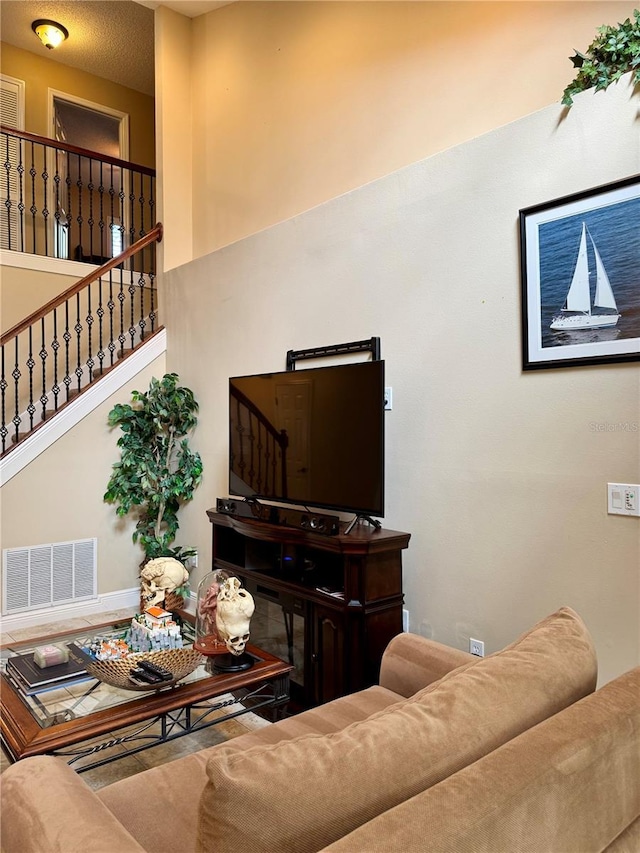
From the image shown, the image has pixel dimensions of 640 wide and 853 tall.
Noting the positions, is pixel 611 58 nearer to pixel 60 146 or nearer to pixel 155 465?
pixel 155 465

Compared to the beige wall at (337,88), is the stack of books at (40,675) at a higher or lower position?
lower

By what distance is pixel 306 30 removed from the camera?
453cm

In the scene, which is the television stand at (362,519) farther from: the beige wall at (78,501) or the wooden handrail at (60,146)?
the wooden handrail at (60,146)

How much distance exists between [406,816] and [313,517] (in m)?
2.20

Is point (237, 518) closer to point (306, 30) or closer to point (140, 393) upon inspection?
point (140, 393)

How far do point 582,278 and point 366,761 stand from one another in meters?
2.02

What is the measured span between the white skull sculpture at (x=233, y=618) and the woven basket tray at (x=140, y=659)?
0.47 ft

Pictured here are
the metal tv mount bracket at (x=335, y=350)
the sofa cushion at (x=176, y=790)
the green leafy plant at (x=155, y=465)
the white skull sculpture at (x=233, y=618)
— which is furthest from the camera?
the green leafy plant at (x=155, y=465)

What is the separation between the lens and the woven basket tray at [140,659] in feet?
6.98

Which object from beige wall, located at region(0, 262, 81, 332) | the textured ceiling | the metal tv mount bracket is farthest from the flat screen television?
the textured ceiling

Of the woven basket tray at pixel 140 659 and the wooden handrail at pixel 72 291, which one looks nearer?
the woven basket tray at pixel 140 659

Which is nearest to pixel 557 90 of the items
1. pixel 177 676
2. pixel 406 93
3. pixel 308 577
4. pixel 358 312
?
pixel 406 93

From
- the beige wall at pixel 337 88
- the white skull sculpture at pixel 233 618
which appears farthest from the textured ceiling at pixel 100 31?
the white skull sculpture at pixel 233 618

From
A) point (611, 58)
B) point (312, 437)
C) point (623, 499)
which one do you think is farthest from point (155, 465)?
point (611, 58)
